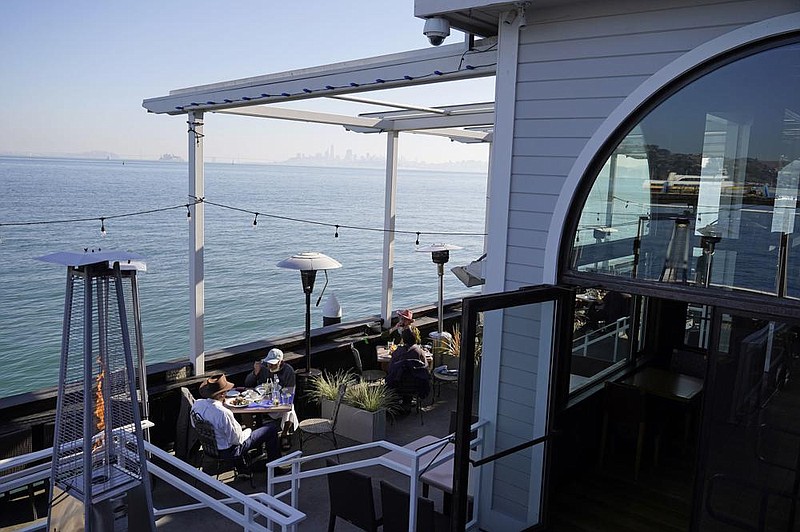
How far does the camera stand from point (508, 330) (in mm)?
4543

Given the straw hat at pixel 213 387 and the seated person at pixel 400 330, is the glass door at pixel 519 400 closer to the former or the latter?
the straw hat at pixel 213 387

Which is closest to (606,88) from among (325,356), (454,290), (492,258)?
(492,258)

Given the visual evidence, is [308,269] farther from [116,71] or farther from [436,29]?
[116,71]

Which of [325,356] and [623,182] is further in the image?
[325,356]

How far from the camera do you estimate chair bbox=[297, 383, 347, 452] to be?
7090 mm

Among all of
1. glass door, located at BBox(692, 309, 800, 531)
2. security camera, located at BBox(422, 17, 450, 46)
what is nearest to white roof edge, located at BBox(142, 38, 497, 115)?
security camera, located at BBox(422, 17, 450, 46)

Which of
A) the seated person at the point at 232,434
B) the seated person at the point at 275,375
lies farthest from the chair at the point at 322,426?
the seated person at the point at 232,434

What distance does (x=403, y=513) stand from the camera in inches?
188

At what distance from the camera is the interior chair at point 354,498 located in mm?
5000

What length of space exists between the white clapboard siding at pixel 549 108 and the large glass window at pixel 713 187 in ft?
0.76

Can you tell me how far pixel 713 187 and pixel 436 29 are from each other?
6.25ft

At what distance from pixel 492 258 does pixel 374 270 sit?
148ft

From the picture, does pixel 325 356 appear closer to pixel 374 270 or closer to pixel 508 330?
pixel 508 330

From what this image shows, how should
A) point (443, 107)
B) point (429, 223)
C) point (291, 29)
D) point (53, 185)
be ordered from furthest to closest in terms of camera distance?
point (53, 185) < point (429, 223) < point (291, 29) < point (443, 107)
